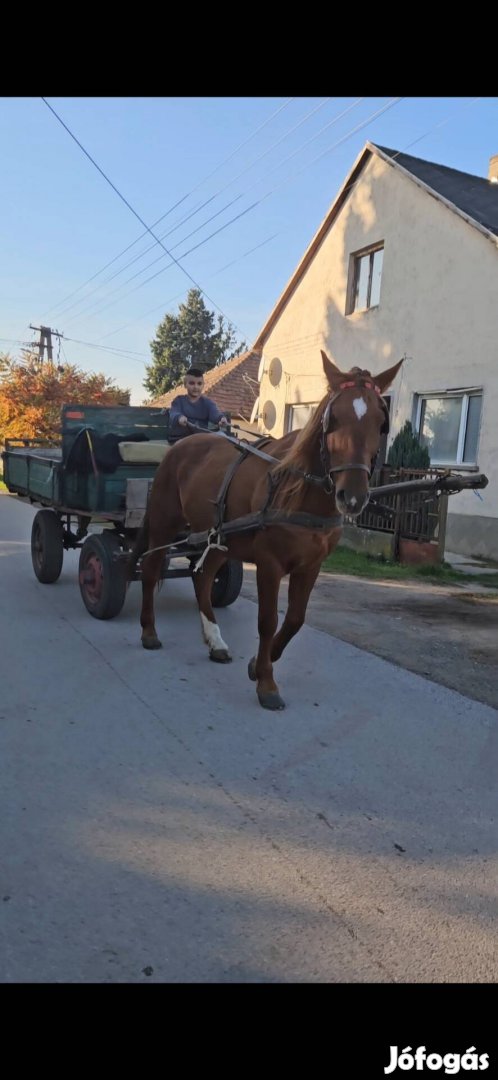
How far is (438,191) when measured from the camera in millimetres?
12398

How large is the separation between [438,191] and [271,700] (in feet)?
36.7

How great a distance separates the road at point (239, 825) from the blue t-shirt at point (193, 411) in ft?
7.86

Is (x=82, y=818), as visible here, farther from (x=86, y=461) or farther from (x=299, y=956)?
(x=86, y=461)

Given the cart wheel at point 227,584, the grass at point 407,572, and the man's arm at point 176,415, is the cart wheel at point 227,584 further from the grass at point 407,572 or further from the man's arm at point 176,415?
the grass at point 407,572

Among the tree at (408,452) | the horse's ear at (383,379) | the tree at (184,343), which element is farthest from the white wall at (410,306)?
the tree at (184,343)

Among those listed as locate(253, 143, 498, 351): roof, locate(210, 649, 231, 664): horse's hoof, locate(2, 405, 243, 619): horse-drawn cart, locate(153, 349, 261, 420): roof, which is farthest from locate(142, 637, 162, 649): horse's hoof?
locate(153, 349, 261, 420): roof

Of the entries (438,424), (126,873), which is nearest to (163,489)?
(126,873)

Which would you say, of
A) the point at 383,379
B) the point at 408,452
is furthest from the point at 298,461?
the point at 408,452

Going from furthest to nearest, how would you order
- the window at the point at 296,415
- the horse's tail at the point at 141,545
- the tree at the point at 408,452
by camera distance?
the window at the point at 296,415 < the tree at the point at 408,452 < the horse's tail at the point at 141,545

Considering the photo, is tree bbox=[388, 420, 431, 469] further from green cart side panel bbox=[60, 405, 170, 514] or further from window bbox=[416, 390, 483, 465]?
green cart side panel bbox=[60, 405, 170, 514]

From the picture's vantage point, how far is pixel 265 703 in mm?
4320

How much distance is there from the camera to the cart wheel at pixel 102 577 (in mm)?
6141

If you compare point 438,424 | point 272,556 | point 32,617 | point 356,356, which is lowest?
point 32,617

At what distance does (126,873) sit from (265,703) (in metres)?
1.78
